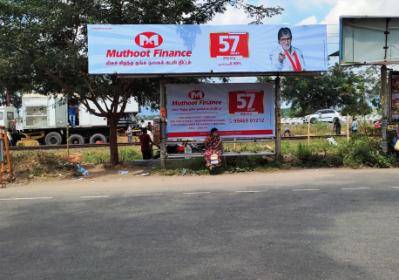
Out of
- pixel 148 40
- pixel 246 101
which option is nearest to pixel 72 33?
pixel 148 40

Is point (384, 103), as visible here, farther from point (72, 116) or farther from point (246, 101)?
point (72, 116)

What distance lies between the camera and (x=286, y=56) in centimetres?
1435

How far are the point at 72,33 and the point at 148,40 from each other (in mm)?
2893

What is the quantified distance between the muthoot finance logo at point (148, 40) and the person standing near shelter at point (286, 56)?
3.26 m

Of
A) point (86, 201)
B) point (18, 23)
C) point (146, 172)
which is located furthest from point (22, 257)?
point (18, 23)

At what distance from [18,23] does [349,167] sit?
10.4 metres

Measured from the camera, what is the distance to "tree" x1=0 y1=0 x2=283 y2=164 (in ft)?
45.6

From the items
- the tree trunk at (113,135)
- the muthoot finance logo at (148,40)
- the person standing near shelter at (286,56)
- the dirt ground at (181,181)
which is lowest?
the dirt ground at (181,181)

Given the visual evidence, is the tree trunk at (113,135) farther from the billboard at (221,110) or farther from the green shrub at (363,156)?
the green shrub at (363,156)

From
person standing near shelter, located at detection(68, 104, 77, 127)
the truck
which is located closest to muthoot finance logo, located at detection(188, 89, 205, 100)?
the truck

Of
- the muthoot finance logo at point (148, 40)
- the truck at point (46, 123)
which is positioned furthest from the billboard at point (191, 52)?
the truck at point (46, 123)

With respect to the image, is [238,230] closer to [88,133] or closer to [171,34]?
[171,34]

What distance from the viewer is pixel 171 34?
1401 cm

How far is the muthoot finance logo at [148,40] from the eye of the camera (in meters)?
13.9
